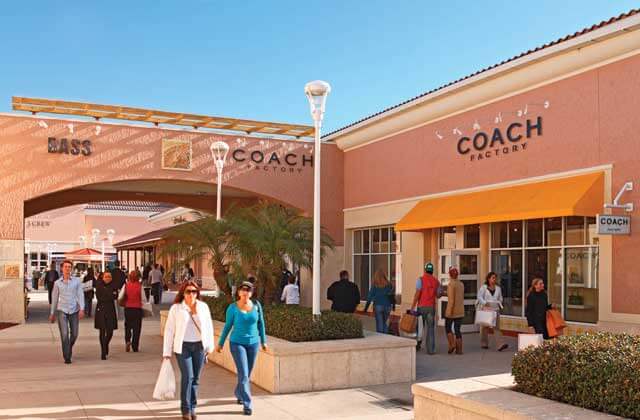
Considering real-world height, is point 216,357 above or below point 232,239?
below

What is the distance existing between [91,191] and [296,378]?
19177 mm

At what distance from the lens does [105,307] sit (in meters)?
13.5

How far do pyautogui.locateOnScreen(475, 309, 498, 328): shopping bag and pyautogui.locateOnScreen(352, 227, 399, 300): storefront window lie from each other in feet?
25.1

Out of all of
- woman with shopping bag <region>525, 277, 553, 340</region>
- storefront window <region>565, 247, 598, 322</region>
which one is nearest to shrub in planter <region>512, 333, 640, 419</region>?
woman with shopping bag <region>525, 277, 553, 340</region>

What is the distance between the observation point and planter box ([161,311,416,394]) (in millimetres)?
9789

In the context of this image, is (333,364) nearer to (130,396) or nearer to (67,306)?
(130,396)

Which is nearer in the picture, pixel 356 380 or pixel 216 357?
pixel 356 380

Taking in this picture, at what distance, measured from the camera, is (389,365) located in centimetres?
1055

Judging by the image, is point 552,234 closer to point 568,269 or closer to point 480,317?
point 568,269

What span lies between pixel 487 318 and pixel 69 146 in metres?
13.9

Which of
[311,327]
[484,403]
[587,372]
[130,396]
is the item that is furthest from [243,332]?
[587,372]

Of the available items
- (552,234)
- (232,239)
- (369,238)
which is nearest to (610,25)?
(552,234)

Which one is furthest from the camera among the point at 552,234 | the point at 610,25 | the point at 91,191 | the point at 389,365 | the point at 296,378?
the point at 91,191

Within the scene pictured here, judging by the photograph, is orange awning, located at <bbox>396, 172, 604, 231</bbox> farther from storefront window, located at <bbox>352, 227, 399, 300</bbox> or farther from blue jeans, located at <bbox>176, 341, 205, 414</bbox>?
blue jeans, located at <bbox>176, 341, 205, 414</bbox>
